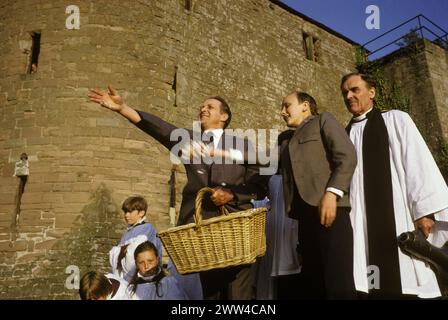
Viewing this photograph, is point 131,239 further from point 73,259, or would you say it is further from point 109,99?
point 109,99

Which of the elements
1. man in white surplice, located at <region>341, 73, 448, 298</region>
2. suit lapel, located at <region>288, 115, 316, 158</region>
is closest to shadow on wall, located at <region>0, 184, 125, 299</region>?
suit lapel, located at <region>288, 115, 316, 158</region>

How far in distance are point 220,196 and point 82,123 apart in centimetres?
494

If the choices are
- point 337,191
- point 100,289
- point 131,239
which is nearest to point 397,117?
point 337,191

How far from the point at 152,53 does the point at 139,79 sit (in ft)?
2.36

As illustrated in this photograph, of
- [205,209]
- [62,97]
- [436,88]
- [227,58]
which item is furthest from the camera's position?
[436,88]

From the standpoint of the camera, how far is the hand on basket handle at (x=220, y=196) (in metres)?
2.62

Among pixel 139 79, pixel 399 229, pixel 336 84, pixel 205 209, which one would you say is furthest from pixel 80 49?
pixel 336 84

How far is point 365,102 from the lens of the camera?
120 inches

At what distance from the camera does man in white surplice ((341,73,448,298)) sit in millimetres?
2588

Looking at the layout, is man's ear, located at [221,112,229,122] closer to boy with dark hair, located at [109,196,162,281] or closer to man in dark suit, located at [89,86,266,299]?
man in dark suit, located at [89,86,266,299]

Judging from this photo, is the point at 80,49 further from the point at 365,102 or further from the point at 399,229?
the point at 399,229

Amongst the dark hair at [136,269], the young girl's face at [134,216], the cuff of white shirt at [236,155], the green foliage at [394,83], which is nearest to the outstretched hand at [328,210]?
the cuff of white shirt at [236,155]

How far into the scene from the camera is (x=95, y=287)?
4.13 meters

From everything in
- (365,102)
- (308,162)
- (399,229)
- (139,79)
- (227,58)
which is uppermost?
(227,58)
